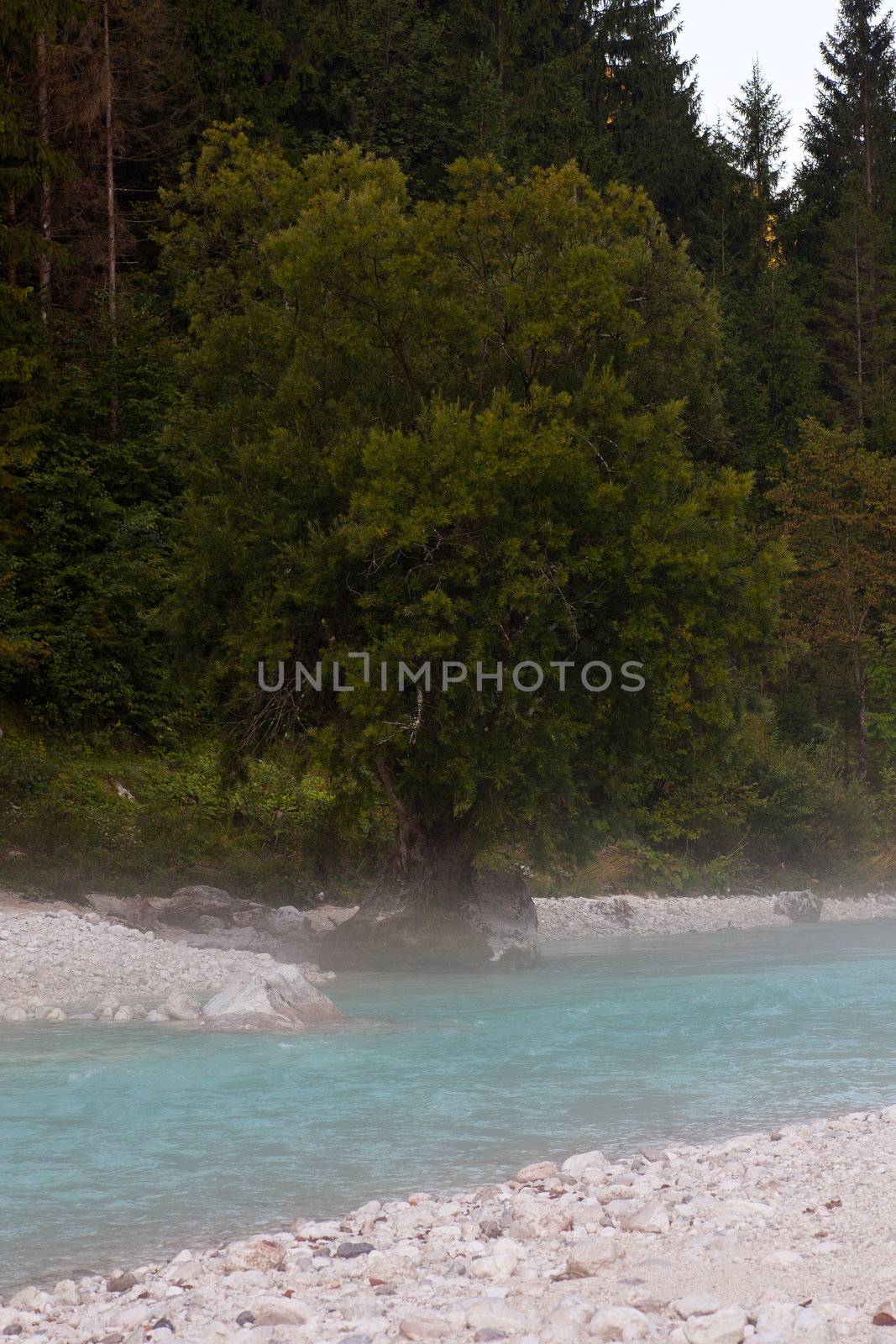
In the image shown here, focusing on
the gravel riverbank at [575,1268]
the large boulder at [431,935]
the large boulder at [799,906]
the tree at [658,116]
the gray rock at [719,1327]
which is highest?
the tree at [658,116]

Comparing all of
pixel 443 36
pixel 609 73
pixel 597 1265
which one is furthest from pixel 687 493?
pixel 609 73

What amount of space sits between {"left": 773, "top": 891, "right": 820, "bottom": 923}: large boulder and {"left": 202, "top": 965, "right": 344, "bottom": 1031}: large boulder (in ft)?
53.1

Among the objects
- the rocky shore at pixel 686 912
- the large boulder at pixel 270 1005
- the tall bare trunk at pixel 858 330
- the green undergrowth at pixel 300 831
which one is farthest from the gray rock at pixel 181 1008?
the tall bare trunk at pixel 858 330

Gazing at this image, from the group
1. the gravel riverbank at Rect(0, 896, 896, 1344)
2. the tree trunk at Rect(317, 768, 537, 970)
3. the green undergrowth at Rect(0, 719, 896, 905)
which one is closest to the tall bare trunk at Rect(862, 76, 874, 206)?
the green undergrowth at Rect(0, 719, 896, 905)

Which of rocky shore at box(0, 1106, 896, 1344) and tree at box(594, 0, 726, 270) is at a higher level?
tree at box(594, 0, 726, 270)

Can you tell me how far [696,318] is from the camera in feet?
65.0

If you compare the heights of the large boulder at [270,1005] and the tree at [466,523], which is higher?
the tree at [466,523]

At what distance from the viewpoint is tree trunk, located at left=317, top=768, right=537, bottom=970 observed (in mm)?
18500

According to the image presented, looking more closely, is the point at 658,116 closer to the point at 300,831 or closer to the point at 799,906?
the point at 799,906

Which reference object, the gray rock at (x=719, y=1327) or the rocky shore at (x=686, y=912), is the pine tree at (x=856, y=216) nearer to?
the rocky shore at (x=686, y=912)

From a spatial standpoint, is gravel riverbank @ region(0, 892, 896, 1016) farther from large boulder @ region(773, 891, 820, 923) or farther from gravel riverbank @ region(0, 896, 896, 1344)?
large boulder @ region(773, 891, 820, 923)

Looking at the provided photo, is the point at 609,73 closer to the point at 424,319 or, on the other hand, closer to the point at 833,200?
the point at 833,200

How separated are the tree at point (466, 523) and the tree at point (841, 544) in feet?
Answer: 64.9

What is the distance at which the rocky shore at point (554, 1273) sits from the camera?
5109 millimetres
